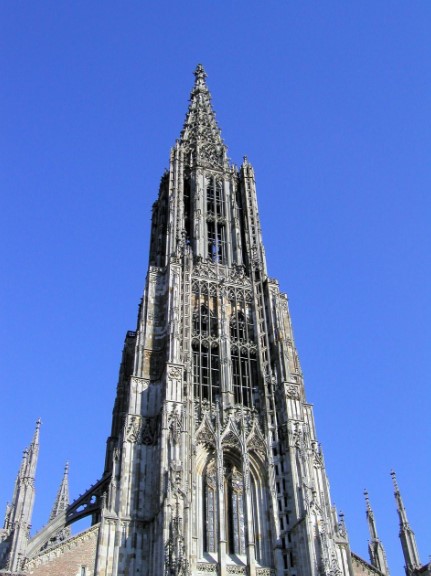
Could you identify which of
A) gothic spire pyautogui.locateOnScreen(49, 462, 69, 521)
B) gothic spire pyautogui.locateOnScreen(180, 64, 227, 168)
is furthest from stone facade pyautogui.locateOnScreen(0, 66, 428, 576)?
gothic spire pyautogui.locateOnScreen(49, 462, 69, 521)

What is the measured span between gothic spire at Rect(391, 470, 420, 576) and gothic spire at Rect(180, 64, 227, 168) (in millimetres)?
27710

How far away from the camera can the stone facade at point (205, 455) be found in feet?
91.8

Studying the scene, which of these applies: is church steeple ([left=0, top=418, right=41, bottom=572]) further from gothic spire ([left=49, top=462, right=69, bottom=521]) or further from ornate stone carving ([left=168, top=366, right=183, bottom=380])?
gothic spire ([left=49, top=462, right=69, bottom=521])

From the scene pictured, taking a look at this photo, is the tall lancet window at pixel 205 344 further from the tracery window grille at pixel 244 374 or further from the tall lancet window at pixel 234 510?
the tall lancet window at pixel 234 510

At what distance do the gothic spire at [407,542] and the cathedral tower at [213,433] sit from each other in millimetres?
3505

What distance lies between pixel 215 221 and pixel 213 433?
17.6 meters

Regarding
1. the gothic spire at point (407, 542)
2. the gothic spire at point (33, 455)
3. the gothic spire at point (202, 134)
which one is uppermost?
the gothic spire at point (202, 134)

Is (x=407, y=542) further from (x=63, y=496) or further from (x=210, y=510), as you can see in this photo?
(x=63, y=496)

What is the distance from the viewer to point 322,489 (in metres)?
31.3

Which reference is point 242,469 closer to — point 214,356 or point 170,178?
point 214,356

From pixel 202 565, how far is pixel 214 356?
11.8 m

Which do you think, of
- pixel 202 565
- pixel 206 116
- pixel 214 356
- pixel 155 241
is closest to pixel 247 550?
pixel 202 565

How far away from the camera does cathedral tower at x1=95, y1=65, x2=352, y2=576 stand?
28234 millimetres

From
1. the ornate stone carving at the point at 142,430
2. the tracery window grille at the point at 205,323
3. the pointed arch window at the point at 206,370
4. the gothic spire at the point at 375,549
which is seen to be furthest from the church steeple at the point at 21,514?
the gothic spire at the point at 375,549
